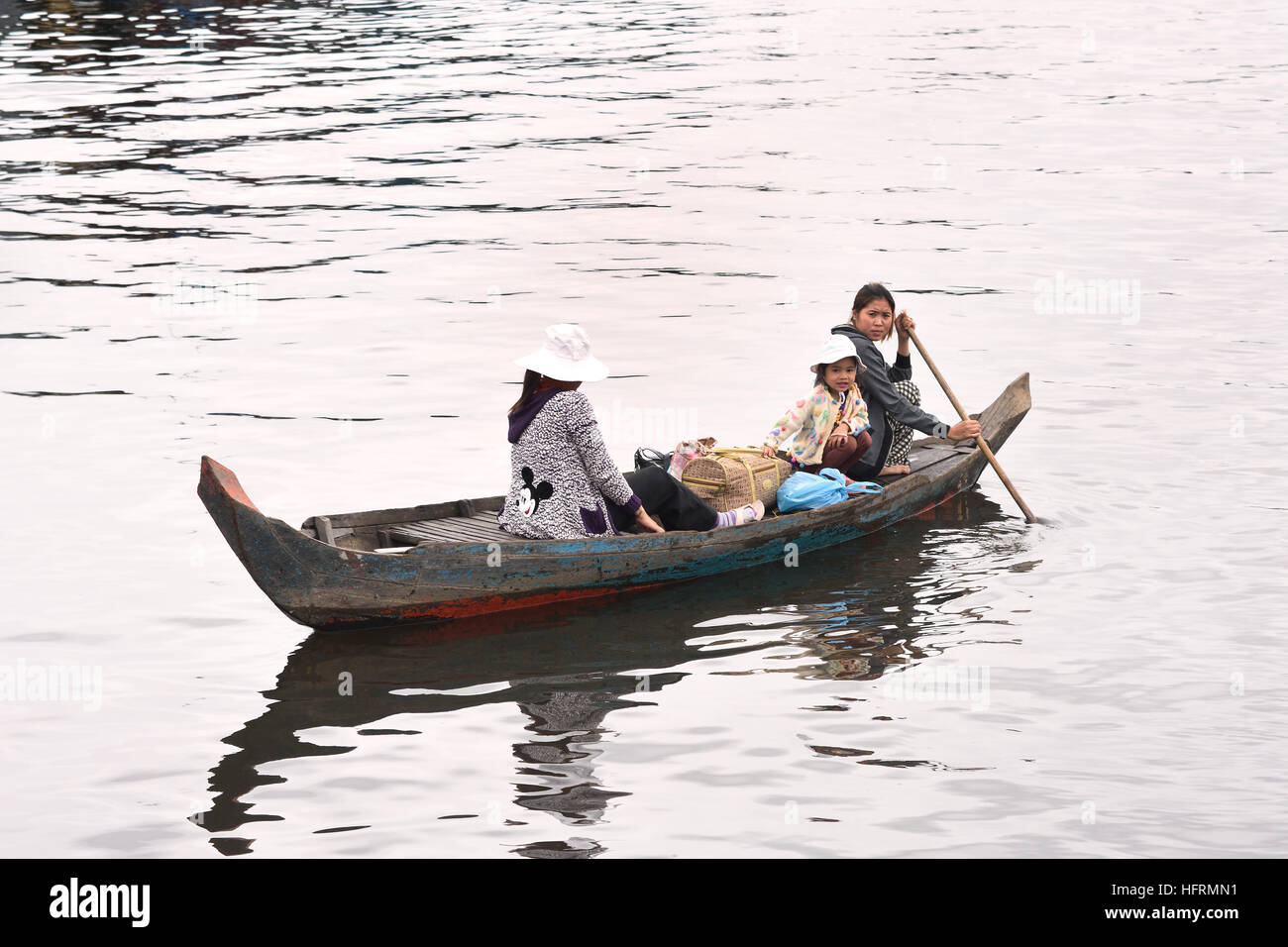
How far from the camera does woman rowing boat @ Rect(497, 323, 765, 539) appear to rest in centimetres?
831

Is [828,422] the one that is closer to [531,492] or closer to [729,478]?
[729,478]

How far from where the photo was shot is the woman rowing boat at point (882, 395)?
9.98 m

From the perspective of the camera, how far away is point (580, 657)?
837cm

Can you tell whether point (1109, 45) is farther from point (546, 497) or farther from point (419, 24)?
point (546, 497)

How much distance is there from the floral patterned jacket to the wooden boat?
433mm

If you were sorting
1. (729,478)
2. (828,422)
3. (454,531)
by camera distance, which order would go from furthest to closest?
(828,422) → (729,478) → (454,531)

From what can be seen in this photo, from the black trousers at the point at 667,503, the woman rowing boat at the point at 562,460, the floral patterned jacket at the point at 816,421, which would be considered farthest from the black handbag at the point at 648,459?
the floral patterned jacket at the point at 816,421

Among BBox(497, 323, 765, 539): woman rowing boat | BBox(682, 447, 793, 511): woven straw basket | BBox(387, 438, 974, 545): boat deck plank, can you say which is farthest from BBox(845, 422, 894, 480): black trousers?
BBox(387, 438, 974, 545): boat deck plank

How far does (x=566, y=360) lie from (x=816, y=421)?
2155mm

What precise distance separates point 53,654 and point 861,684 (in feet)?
13.5

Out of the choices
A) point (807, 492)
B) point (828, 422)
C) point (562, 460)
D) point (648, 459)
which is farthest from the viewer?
point (828, 422)

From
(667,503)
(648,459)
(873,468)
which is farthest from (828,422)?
(667,503)

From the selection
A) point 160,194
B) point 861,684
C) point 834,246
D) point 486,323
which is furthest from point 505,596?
point 160,194

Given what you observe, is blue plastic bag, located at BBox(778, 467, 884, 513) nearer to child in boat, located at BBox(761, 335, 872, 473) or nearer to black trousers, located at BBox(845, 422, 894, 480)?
child in boat, located at BBox(761, 335, 872, 473)
